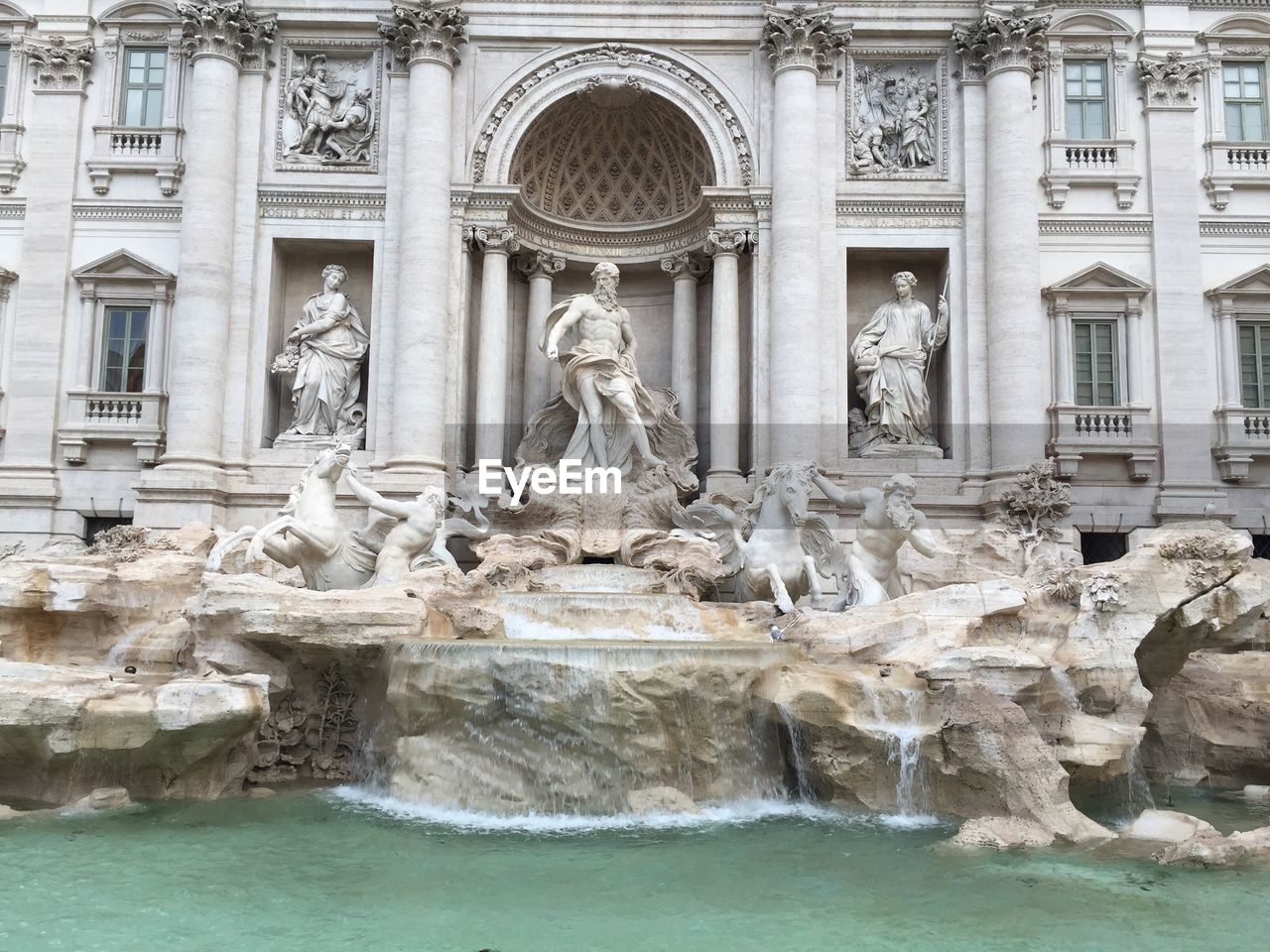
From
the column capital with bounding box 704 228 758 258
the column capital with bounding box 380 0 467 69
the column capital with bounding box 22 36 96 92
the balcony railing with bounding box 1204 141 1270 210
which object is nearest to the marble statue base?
the column capital with bounding box 704 228 758 258

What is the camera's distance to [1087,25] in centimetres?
1752

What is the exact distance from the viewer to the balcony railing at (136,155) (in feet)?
56.3

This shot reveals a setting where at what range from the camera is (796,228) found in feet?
53.2

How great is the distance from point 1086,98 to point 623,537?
11.2 m

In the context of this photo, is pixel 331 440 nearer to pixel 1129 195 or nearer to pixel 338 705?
pixel 338 705

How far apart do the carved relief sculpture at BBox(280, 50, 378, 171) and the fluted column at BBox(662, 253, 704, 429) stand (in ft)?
18.0

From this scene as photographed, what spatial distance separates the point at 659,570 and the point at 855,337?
6071 mm

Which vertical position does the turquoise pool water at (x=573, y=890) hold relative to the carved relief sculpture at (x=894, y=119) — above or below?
below

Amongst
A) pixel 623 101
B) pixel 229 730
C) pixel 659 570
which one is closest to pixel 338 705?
pixel 229 730

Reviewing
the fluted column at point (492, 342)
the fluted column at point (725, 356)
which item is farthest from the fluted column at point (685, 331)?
the fluted column at point (492, 342)

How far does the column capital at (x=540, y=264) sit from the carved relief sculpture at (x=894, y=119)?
17.2 ft

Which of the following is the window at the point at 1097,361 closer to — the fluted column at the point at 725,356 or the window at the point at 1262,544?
the window at the point at 1262,544

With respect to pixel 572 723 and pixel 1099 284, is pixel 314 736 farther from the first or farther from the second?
pixel 1099 284


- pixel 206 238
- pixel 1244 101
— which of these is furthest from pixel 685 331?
pixel 1244 101
